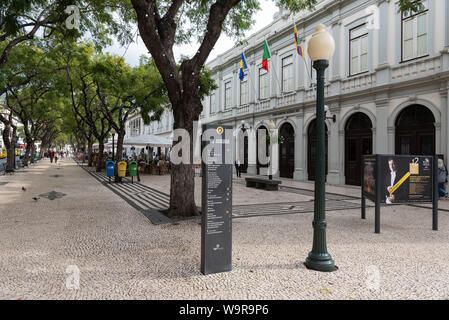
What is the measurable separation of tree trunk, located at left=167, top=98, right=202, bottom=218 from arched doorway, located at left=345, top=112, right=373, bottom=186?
11016 millimetres

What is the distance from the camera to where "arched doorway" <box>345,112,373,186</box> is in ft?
49.1

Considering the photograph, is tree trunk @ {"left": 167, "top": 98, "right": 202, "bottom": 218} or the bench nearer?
tree trunk @ {"left": 167, "top": 98, "right": 202, "bottom": 218}

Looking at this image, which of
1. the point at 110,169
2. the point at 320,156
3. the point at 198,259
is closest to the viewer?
the point at 320,156

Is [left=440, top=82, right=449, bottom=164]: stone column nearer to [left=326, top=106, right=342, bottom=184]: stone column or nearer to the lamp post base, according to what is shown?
[left=326, top=106, right=342, bottom=184]: stone column

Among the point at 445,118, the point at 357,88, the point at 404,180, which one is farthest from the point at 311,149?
the point at 404,180

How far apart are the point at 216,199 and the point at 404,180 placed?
15.6ft

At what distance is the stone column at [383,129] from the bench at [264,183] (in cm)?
521

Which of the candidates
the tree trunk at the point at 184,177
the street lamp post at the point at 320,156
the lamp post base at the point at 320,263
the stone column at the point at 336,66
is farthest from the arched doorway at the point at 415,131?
the lamp post base at the point at 320,263

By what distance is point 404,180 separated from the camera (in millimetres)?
6328

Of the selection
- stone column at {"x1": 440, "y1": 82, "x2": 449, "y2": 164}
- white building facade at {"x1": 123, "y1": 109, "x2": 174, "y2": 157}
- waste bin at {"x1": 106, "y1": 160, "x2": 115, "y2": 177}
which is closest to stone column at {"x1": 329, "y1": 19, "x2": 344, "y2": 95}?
stone column at {"x1": 440, "y1": 82, "x2": 449, "y2": 164}

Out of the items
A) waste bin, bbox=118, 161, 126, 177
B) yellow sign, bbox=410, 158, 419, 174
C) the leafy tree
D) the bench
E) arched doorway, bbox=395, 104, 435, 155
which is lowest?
the bench

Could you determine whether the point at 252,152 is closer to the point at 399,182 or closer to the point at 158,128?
the point at 399,182
